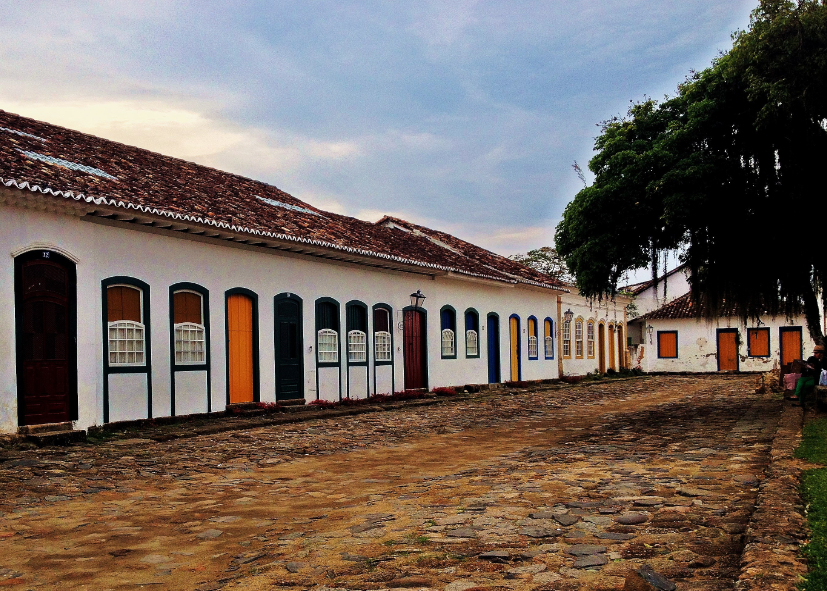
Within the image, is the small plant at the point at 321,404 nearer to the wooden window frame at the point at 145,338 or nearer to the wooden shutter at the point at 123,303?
the wooden window frame at the point at 145,338

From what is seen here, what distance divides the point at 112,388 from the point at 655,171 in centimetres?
972

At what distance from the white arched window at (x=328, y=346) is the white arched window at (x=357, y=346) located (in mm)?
458

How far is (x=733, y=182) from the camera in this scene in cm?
1271

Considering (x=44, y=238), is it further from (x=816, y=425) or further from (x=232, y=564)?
(x=816, y=425)

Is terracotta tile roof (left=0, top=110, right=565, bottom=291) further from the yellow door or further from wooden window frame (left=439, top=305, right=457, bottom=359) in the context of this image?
the yellow door

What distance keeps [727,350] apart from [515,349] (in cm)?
1491

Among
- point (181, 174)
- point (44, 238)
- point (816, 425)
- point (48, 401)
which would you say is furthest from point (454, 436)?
point (181, 174)

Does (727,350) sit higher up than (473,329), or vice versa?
(473,329)

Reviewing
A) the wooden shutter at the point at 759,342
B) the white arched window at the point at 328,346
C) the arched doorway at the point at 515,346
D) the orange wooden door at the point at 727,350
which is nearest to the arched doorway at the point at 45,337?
the white arched window at the point at 328,346

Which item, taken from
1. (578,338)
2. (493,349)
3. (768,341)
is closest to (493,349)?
(493,349)

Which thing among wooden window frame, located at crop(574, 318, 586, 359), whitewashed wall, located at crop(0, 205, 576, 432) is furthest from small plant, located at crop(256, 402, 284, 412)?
wooden window frame, located at crop(574, 318, 586, 359)

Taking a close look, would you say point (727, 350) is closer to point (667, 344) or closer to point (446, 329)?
point (667, 344)

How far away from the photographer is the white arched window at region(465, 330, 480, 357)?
23.2m

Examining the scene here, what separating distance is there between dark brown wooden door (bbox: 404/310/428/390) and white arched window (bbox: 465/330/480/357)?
2.57m
